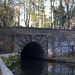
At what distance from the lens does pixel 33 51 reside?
92.4 ft

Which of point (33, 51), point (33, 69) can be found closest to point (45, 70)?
point (33, 69)

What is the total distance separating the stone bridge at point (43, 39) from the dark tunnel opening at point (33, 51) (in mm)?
521

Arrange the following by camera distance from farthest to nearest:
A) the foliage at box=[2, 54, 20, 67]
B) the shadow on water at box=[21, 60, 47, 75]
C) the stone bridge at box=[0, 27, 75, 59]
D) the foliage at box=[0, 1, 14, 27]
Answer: the stone bridge at box=[0, 27, 75, 59] → the foliage at box=[0, 1, 14, 27] → the foliage at box=[2, 54, 20, 67] → the shadow on water at box=[21, 60, 47, 75]

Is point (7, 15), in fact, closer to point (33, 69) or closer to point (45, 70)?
point (33, 69)

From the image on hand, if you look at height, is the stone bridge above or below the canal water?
above

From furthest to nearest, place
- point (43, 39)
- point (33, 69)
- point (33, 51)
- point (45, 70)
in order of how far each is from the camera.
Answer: point (33, 51), point (43, 39), point (33, 69), point (45, 70)

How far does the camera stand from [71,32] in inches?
922

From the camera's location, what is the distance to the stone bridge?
20.0 m

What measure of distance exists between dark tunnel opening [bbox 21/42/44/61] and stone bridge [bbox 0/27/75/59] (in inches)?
20.5

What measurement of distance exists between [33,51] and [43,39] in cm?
674

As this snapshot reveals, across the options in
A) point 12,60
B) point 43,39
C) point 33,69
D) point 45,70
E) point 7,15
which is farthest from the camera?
point 43,39

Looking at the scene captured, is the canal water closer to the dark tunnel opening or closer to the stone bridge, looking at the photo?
the stone bridge

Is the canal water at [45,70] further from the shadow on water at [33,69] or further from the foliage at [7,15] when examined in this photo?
the foliage at [7,15]

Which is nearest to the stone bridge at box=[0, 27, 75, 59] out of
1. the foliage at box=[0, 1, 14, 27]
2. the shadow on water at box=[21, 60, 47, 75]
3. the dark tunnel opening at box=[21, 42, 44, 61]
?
the dark tunnel opening at box=[21, 42, 44, 61]
